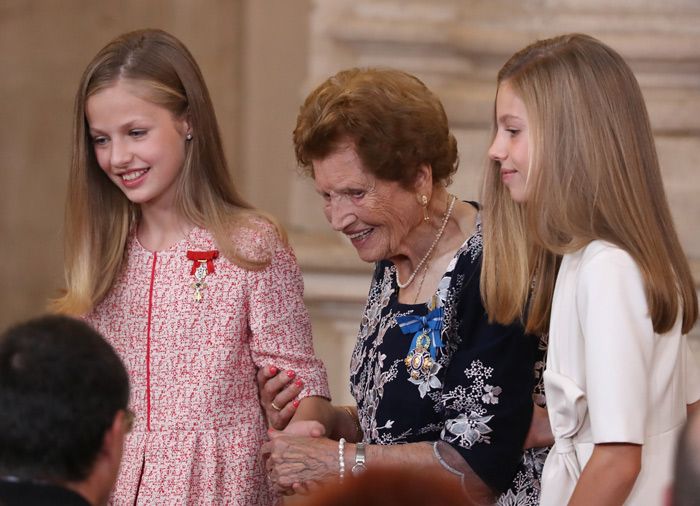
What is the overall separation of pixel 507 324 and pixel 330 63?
2601 mm

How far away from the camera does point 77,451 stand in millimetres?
2139

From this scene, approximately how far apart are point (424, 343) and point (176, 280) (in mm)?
650

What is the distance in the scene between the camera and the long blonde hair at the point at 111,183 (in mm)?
3359

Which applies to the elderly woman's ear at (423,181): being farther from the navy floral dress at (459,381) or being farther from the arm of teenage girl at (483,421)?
the arm of teenage girl at (483,421)

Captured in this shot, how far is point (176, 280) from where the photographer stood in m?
3.36

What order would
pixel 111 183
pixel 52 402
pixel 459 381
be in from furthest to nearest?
1. pixel 111 183
2. pixel 459 381
3. pixel 52 402

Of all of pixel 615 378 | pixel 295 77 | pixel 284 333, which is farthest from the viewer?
pixel 295 77

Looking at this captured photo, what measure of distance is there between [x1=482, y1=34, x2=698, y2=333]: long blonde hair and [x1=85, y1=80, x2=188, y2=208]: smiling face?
90 centimetres

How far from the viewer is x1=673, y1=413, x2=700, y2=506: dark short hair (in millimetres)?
1592

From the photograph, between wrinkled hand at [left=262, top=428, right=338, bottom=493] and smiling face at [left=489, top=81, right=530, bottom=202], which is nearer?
smiling face at [left=489, top=81, right=530, bottom=202]

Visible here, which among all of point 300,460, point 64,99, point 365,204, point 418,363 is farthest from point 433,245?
point 64,99

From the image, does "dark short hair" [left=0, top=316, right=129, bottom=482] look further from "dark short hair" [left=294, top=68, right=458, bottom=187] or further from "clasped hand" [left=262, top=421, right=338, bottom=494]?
"dark short hair" [left=294, top=68, right=458, bottom=187]

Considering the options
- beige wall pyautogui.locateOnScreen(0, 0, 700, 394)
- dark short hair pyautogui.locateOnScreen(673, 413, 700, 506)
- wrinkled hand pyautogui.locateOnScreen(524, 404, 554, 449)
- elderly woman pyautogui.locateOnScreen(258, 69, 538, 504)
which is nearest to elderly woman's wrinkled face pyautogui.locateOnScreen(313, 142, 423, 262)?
elderly woman pyautogui.locateOnScreen(258, 69, 538, 504)

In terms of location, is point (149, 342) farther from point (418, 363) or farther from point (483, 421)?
point (483, 421)
